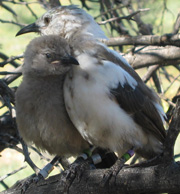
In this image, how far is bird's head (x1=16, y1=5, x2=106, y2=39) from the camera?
4.09 metres

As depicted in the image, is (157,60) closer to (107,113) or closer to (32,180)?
(107,113)

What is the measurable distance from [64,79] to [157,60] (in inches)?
58.0

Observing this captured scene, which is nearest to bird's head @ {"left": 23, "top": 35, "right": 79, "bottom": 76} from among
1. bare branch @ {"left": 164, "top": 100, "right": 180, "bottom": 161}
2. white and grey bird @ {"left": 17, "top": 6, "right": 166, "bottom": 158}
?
white and grey bird @ {"left": 17, "top": 6, "right": 166, "bottom": 158}

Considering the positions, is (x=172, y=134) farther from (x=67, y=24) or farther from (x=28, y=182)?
(x=67, y=24)

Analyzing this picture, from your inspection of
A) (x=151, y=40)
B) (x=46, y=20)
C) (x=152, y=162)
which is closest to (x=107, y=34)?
(x=46, y=20)

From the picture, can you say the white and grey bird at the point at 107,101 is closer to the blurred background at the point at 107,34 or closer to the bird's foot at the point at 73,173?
the bird's foot at the point at 73,173

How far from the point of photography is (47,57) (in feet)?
12.4

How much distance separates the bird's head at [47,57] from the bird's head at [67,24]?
363 millimetres

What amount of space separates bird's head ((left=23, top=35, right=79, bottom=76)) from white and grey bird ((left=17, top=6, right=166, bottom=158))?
121mm

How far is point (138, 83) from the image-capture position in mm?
3920

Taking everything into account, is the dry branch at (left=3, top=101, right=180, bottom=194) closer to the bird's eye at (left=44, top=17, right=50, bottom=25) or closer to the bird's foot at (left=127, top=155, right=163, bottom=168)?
the bird's foot at (left=127, top=155, right=163, bottom=168)

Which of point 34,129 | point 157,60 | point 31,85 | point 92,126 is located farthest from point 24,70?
point 157,60

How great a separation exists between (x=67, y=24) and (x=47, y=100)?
970 millimetres

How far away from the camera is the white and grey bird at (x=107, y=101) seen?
11.4 feet
